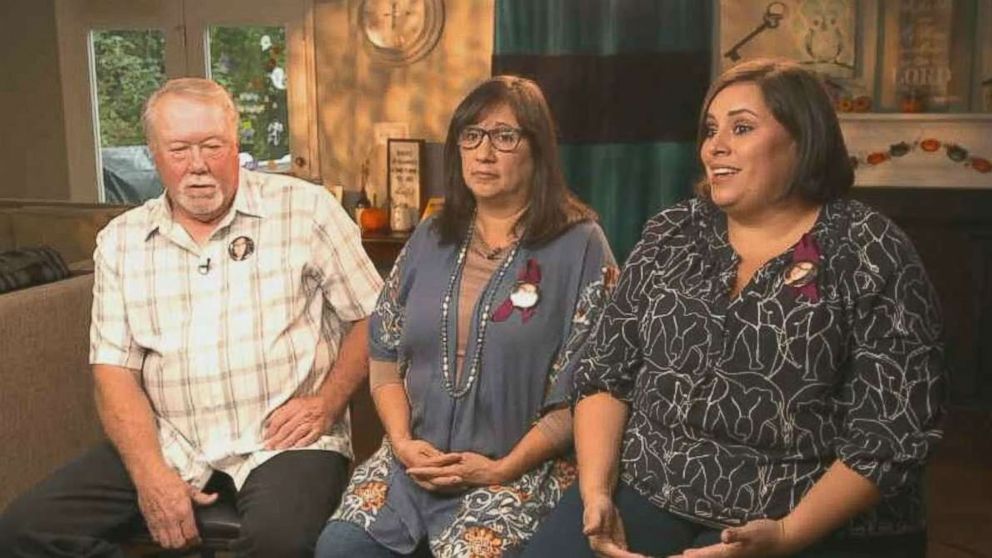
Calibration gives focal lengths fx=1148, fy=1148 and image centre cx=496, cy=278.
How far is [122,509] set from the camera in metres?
2.16

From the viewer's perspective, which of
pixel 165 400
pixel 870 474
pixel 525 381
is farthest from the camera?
pixel 165 400

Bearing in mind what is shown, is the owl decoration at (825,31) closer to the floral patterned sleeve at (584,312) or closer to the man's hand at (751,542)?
the floral patterned sleeve at (584,312)

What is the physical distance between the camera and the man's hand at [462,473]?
6.51ft

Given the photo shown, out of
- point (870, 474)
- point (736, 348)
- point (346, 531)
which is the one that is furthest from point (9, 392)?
point (870, 474)

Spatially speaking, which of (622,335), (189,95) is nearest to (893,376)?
(622,335)

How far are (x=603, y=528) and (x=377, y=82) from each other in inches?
135

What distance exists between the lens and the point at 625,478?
6.14 ft

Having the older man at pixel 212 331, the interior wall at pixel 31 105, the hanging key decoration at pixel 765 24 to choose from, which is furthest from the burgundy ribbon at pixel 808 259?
the interior wall at pixel 31 105

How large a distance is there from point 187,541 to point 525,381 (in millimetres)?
688

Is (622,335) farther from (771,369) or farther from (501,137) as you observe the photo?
(501,137)

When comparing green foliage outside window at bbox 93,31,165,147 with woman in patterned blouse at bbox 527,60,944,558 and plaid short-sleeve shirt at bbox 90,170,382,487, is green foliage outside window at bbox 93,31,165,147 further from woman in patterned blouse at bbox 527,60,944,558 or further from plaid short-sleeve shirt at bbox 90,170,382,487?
woman in patterned blouse at bbox 527,60,944,558

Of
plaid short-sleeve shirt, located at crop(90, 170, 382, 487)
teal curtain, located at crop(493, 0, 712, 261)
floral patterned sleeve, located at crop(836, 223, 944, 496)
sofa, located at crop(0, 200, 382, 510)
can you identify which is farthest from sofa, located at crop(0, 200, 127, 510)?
teal curtain, located at crop(493, 0, 712, 261)

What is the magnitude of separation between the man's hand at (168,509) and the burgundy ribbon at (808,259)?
1.16 meters

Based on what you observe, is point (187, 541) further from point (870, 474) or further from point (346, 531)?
point (870, 474)
